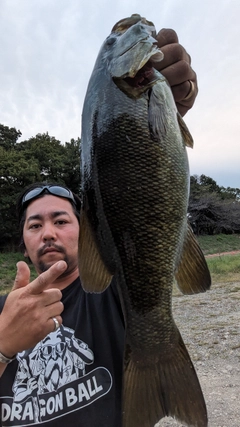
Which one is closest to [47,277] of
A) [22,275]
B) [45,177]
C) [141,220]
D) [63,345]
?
[22,275]

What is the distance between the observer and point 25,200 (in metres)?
2.80

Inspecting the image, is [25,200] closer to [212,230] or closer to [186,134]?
[186,134]

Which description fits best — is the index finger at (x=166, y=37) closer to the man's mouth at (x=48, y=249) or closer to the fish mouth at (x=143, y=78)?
the fish mouth at (x=143, y=78)

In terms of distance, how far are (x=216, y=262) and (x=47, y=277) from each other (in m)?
16.8

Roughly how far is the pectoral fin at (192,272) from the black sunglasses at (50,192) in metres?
1.43

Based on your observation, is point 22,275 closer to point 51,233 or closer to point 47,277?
point 47,277

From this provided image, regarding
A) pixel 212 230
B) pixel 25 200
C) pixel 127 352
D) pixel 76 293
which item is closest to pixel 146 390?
pixel 127 352

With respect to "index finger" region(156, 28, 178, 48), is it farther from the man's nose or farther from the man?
the man's nose

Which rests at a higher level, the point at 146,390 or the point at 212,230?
the point at 212,230

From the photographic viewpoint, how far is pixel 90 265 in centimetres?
149

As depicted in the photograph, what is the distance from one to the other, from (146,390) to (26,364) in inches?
38.0

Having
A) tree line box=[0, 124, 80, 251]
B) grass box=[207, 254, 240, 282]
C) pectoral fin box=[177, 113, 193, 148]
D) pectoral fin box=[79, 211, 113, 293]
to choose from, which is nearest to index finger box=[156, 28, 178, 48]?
pectoral fin box=[177, 113, 193, 148]

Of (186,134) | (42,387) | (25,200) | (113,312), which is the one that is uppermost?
(25,200)

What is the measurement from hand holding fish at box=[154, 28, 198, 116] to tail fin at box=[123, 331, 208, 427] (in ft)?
4.26
